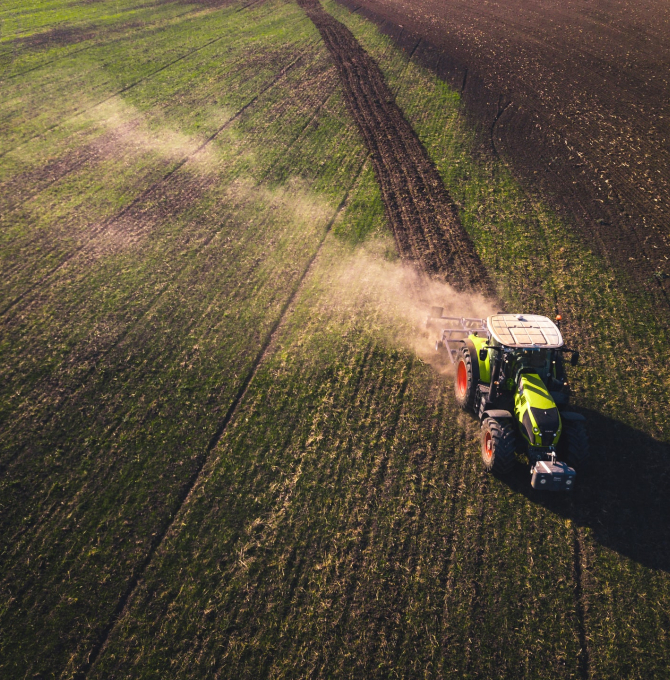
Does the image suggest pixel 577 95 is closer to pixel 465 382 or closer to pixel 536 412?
pixel 465 382

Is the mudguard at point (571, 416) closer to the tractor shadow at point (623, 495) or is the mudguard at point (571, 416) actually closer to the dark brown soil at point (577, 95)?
the tractor shadow at point (623, 495)

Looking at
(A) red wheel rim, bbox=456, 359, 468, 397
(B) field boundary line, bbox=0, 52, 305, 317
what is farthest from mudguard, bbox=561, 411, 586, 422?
(B) field boundary line, bbox=0, 52, 305, 317

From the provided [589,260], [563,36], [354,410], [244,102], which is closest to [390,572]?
[354,410]

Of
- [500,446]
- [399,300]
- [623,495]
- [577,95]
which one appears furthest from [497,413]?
[577,95]

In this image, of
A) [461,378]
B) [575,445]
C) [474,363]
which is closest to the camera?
[575,445]

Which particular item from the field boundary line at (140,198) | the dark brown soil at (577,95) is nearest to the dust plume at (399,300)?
the dark brown soil at (577,95)
